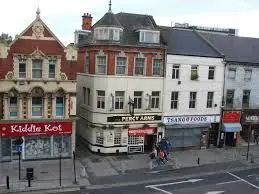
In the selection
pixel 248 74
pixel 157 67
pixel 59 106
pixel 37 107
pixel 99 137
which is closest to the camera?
pixel 37 107

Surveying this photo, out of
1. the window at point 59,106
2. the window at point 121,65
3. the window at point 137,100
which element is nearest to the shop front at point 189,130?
the window at point 137,100

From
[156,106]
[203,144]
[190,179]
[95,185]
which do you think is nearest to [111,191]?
[95,185]

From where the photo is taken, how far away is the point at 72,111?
35.5 metres

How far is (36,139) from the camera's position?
3475 cm

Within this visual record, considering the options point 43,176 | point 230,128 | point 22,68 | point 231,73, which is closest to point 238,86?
point 231,73

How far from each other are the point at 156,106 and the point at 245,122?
12020mm

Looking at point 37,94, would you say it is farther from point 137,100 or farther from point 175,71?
point 175,71

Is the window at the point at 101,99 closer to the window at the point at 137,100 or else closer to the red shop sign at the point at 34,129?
the window at the point at 137,100

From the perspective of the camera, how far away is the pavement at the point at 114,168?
2952 cm

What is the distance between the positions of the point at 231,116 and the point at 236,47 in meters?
8.68

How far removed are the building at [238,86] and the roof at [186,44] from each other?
1.44 m

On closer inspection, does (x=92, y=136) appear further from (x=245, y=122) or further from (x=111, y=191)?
(x=245, y=122)

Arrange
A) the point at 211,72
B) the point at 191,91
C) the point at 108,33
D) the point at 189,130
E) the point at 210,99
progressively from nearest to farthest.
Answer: the point at 108,33
the point at 191,91
the point at 189,130
the point at 211,72
the point at 210,99

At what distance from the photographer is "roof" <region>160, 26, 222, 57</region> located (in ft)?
132
